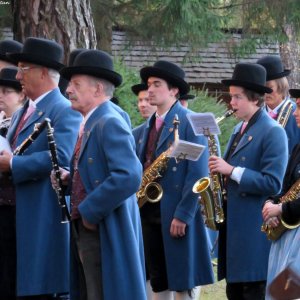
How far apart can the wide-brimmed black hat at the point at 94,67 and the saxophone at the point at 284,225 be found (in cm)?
145

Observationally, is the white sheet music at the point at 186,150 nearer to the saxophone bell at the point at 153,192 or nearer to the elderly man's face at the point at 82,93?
the saxophone bell at the point at 153,192

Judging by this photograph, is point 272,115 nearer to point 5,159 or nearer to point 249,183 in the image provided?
point 249,183

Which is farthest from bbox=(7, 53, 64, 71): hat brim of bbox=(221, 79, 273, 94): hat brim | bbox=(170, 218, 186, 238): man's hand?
bbox=(170, 218, 186, 238): man's hand

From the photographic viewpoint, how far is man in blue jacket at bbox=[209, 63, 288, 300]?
23.6 feet

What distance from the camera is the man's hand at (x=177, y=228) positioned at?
300 inches

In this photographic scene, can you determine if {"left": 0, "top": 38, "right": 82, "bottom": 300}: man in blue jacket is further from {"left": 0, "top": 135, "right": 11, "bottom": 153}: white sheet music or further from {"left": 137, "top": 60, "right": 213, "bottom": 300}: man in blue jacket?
{"left": 137, "top": 60, "right": 213, "bottom": 300}: man in blue jacket

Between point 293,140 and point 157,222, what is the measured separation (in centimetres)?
182

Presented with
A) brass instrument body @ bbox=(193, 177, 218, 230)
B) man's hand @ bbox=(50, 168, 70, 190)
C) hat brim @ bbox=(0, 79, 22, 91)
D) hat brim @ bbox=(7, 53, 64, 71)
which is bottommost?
brass instrument body @ bbox=(193, 177, 218, 230)

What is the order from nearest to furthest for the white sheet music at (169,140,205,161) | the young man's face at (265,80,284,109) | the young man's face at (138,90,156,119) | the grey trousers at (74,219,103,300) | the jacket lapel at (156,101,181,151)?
1. the grey trousers at (74,219,103,300)
2. the white sheet music at (169,140,205,161)
3. the jacket lapel at (156,101,181,151)
4. the young man's face at (138,90,156,119)
5. the young man's face at (265,80,284,109)

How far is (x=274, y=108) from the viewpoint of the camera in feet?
29.5

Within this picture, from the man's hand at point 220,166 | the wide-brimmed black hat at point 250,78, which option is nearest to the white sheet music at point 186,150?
the man's hand at point 220,166

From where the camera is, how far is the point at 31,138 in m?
6.70

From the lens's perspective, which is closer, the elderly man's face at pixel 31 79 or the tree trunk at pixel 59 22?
the elderly man's face at pixel 31 79

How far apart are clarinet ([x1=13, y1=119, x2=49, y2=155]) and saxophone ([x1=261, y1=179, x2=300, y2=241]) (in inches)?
68.7
